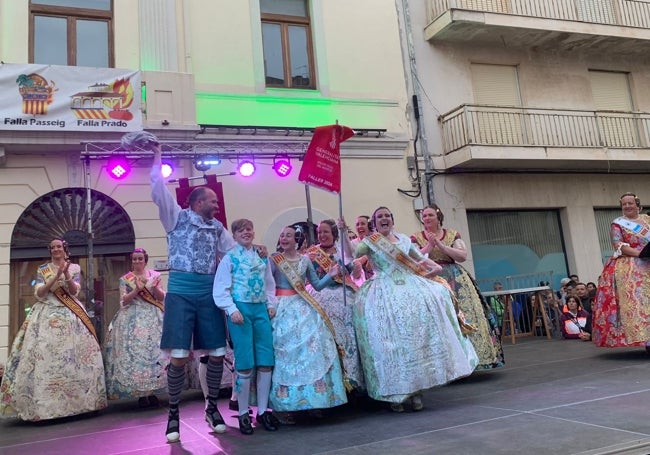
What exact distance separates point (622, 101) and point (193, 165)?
33.8 feet

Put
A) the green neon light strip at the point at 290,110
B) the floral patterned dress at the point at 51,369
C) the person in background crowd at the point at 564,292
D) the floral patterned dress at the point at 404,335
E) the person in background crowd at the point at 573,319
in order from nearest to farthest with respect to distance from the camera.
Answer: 1. the floral patterned dress at the point at 404,335
2. the floral patterned dress at the point at 51,369
3. the person in background crowd at the point at 573,319
4. the green neon light strip at the point at 290,110
5. the person in background crowd at the point at 564,292

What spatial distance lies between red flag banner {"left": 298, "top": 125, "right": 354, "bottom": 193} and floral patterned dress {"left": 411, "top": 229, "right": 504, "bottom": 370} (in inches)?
45.4

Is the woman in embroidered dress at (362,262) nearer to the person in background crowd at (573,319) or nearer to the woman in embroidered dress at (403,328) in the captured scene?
the woman in embroidered dress at (403,328)

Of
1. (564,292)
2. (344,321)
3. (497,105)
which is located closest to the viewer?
(344,321)

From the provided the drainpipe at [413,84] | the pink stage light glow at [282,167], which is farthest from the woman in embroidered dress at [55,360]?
the drainpipe at [413,84]

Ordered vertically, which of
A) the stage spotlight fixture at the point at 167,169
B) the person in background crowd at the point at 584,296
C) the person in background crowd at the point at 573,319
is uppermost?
the stage spotlight fixture at the point at 167,169

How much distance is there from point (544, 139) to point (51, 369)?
10323mm

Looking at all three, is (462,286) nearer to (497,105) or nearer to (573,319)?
(573,319)

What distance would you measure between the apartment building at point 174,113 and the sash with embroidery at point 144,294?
56.6 inches

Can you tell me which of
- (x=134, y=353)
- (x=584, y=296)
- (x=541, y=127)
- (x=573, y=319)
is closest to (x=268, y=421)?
(x=134, y=353)

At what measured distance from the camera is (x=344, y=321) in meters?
5.01

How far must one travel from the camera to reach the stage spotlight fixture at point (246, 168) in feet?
30.1

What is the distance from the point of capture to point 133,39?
9.66 m

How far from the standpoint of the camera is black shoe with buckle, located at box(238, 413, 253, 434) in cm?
409
